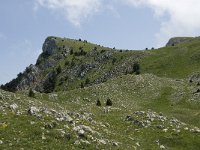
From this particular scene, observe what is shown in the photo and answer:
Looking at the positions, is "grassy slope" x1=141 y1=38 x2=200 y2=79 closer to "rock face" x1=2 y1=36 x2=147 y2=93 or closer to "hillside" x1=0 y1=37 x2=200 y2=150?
"hillside" x1=0 y1=37 x2=200 y2=150

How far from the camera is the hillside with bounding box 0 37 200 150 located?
29.7m

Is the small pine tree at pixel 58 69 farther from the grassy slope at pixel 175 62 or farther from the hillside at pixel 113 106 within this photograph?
the grassy slope at pixel 175 62

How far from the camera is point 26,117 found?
31.8 m

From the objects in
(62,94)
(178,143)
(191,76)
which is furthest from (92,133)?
(191,76)

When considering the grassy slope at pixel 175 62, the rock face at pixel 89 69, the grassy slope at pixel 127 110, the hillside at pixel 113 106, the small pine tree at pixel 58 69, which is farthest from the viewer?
the small pine tree at pixel 58 69

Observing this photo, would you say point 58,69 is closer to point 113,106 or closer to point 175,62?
point 175,62

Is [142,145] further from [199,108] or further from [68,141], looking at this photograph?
[199,108]

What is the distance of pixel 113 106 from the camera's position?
237 ft

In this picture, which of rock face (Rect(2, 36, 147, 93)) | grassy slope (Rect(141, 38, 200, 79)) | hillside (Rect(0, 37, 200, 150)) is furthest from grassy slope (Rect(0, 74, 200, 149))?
rock face (Rect(2, 36, 147, 93))

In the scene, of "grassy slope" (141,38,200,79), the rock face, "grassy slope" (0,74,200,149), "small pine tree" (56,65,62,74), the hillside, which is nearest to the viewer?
"grassy slope" (0,74,200,149)

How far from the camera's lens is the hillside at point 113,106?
29.7 meters

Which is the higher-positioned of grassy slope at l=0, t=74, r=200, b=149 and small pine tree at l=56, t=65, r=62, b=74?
small pine tree at l=56, t=65, r=62, b=74

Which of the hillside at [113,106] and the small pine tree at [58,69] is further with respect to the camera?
the small pine tree at [58,69]

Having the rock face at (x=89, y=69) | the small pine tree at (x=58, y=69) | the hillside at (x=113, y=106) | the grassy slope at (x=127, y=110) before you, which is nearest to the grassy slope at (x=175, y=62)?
the hillside at (x=113, y=106)
